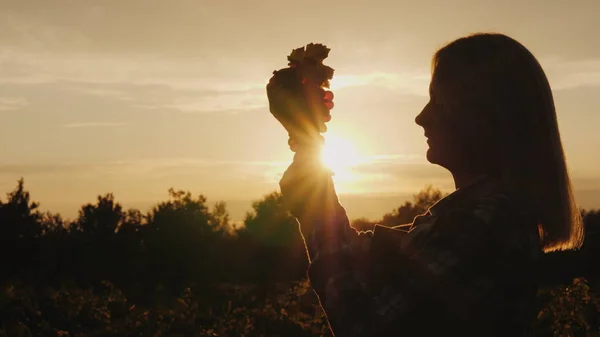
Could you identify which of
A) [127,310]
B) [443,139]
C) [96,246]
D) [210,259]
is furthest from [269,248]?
[443,139]

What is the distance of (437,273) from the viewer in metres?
2.29

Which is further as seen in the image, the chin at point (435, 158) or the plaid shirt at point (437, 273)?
the chin at point (435, 158)

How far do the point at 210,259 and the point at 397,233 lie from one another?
46.4m

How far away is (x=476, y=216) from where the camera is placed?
238 cm

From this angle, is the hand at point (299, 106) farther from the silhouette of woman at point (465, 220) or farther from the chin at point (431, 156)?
the chin at point (431, 156)

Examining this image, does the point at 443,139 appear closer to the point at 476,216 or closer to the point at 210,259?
the point at 476,216

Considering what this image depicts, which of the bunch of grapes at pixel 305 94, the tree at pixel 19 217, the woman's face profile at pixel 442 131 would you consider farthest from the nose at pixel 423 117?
the tree at pixel 19 217

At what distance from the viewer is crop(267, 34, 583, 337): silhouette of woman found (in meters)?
2.31

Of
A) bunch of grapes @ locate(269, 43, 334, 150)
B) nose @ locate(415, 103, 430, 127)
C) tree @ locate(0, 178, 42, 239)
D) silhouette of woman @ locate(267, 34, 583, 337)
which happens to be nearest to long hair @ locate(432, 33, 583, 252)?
silhouette of woman @ locate(267, 34, 583, 337)

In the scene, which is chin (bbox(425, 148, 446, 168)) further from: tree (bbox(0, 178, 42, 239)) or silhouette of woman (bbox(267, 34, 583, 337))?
tree (bbox(0, 178, 42, 239))

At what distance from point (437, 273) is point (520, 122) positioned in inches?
26.5

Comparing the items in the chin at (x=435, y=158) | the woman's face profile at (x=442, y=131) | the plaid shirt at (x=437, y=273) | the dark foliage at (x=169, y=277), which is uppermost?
the woman's face profile at (x=442, y=131)

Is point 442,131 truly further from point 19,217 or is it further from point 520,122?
point 19,217

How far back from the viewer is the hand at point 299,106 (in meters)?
2.70
